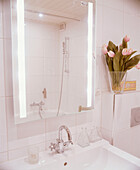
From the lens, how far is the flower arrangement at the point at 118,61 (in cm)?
119

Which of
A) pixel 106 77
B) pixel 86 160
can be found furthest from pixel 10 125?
pixel 106 77

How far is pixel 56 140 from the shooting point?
1.04 meters

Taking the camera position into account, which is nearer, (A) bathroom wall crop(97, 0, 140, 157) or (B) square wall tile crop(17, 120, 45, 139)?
(B) square wall tile crop(17, 120, 45, 139)

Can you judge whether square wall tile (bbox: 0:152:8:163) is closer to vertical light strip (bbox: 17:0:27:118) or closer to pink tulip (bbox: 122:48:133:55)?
vertical light strip (bbox: 17:0:27:118)

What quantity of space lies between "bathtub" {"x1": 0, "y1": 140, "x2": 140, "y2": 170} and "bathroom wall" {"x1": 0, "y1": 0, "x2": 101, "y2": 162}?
66mm

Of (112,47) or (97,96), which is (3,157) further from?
(112,47)

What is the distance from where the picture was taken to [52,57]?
1006 millimetres

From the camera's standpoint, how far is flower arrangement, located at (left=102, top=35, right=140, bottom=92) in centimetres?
119

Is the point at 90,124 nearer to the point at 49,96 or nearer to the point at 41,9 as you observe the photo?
the point at 49,96

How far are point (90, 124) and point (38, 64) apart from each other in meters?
0.63

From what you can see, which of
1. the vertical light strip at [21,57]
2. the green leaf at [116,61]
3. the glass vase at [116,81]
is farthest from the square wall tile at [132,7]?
the vertical light strip at [21,57]

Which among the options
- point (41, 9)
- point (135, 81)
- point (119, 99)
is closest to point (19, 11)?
point (41, 9)

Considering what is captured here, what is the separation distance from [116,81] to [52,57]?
54cm

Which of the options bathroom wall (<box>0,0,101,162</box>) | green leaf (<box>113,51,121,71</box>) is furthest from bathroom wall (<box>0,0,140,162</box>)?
green leaf (<box>113,51,121,71</box>)
